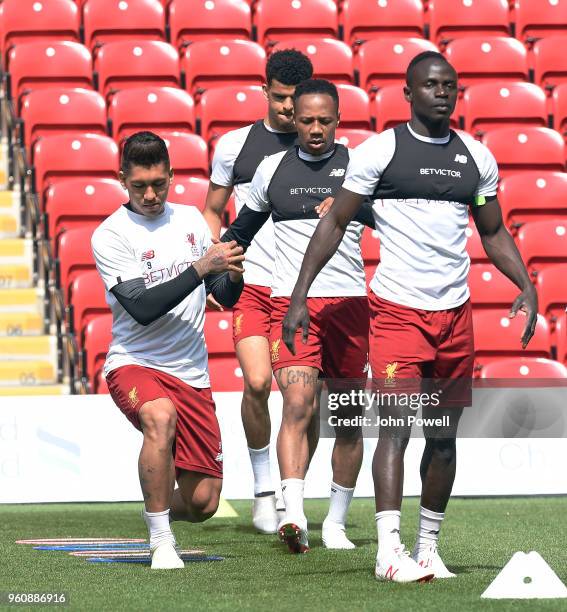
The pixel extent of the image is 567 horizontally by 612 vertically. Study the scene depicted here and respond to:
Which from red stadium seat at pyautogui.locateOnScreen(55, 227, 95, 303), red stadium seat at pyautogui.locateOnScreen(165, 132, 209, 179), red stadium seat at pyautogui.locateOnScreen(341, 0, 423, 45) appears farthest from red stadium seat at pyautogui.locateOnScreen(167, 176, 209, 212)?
red stadium seat at pyautogui.locateOnScreen(341, 0, 423, 45)

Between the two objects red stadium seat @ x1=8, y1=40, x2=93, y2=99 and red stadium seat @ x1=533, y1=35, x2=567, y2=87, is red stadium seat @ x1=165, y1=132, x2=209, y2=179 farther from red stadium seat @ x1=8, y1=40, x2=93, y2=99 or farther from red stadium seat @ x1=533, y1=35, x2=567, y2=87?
red stadium seat @ x1=533, y1=35, x2=567, y2=87

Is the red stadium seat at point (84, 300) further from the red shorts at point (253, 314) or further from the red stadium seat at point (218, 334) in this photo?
the red shorts at point (253, 314)

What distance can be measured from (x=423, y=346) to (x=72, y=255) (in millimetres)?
5351

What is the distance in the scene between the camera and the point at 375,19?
13.1m

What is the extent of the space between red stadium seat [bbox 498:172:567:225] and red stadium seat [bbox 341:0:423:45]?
7.78ft

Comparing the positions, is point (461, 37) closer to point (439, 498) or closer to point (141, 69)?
point (141, 69)

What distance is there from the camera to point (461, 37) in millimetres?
13203

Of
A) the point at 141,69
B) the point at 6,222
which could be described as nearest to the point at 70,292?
the point at 6,222

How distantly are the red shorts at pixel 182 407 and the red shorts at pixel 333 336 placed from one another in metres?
0.63

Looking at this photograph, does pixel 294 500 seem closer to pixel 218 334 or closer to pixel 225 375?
pixel 225 375

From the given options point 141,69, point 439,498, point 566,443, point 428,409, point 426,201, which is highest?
point 141,69

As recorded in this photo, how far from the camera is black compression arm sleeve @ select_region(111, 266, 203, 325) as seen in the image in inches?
226

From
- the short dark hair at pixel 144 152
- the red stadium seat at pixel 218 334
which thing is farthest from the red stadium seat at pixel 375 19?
the short dark hair at pixel 144 152

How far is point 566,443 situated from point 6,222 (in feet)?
16.1
